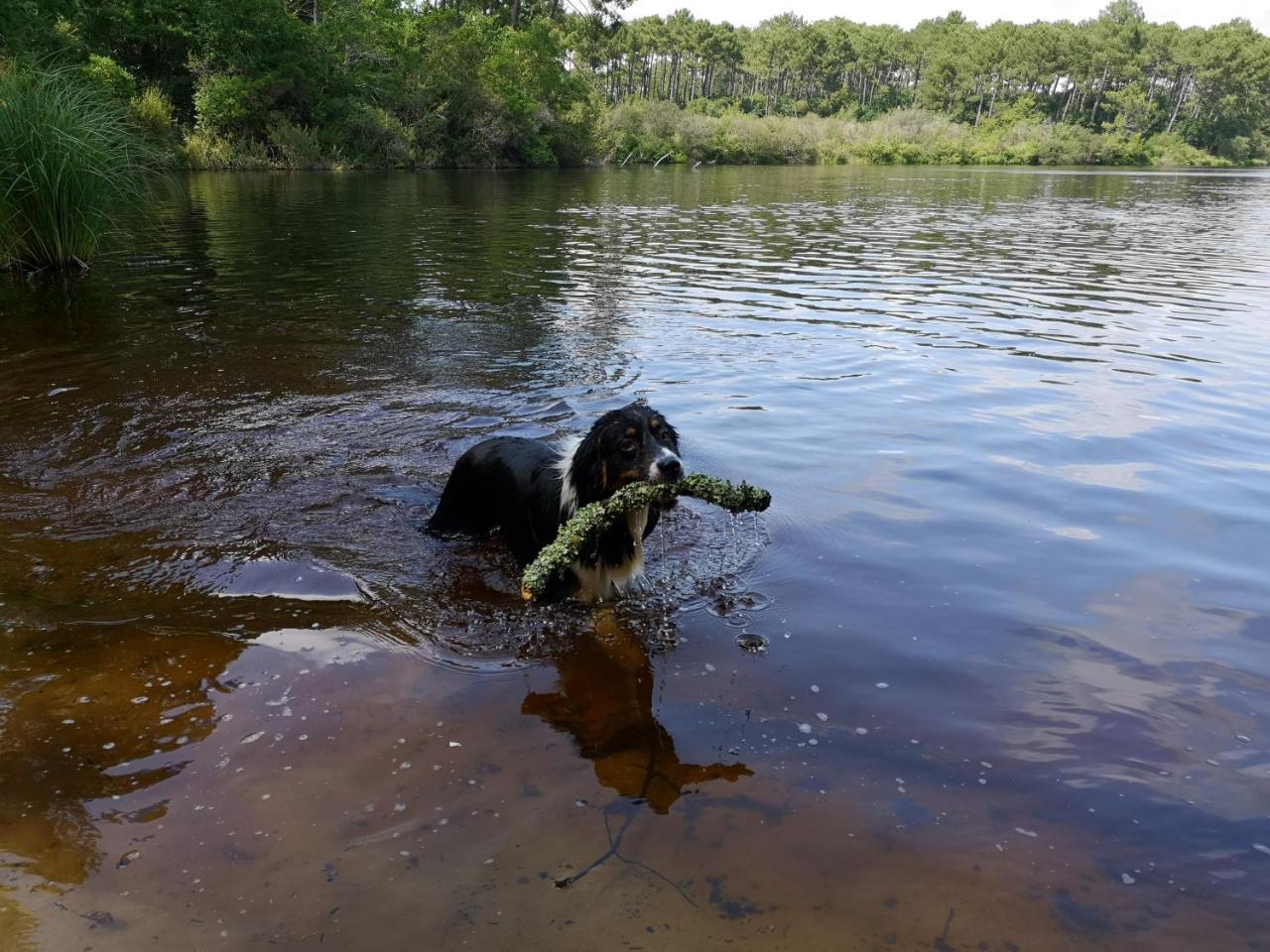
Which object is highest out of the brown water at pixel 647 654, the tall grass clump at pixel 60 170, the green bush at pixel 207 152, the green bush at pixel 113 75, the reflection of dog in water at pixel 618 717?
the green bush at pixel 113 75

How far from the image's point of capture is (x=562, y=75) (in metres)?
63.8

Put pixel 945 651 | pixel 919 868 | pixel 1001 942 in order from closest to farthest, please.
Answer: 1. pixel 1001 942
2. pixel 919 868
3. pixel 945 651

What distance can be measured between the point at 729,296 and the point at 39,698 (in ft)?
43.3

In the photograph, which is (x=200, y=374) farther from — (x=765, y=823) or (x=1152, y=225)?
(x=1152, y=225)

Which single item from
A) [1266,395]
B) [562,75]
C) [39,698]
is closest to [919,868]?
[39,698]

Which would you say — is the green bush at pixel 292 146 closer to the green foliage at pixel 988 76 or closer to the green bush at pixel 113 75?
the green bush at pixel 113 75

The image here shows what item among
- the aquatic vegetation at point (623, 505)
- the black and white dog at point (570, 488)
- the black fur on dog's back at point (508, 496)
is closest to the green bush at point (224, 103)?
the black fur on dog's back at point (508, 496)

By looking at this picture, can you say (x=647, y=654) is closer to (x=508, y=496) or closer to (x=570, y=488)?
(x=570, y=488)

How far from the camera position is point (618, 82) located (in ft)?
433

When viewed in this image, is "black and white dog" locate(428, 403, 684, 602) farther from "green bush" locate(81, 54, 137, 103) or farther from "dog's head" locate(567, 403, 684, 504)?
"green bush" locate(81, 54, 137, 103)

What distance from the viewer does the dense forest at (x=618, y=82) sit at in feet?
138

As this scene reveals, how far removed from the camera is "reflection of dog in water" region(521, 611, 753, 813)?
3846 millimetres

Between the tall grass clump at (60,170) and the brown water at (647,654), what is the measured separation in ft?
6.01

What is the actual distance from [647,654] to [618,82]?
140873 mm
